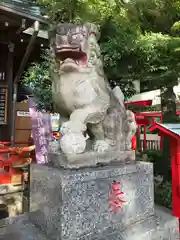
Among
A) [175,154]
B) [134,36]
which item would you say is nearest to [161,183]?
[175,154]

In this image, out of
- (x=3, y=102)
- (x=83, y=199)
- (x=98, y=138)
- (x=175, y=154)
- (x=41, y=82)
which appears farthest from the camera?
(x=3, y=102)

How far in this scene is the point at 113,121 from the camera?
7.57ft

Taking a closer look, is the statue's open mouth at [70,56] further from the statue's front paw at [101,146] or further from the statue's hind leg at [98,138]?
the statue's front paw at [101,146]

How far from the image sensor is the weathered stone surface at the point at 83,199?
71.4 inches

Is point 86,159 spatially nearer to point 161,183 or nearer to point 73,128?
point 73,128

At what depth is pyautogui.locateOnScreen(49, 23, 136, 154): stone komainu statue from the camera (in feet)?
6.66

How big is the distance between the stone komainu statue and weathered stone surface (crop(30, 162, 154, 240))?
0.24 metres

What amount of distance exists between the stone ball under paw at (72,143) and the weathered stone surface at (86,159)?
46 millimetres

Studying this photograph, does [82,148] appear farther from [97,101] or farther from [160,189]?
[160,189]

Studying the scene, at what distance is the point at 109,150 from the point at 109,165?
140mm

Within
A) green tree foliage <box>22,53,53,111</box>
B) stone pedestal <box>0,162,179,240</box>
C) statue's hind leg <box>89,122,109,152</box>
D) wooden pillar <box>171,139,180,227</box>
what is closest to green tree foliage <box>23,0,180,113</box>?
green tree foliage <box>22,53,53,111</box>

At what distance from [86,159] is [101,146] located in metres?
0.23

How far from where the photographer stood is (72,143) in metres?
1.95

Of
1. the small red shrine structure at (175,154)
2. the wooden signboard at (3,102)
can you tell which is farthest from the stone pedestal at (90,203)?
the wooden signboard at (3,102)
